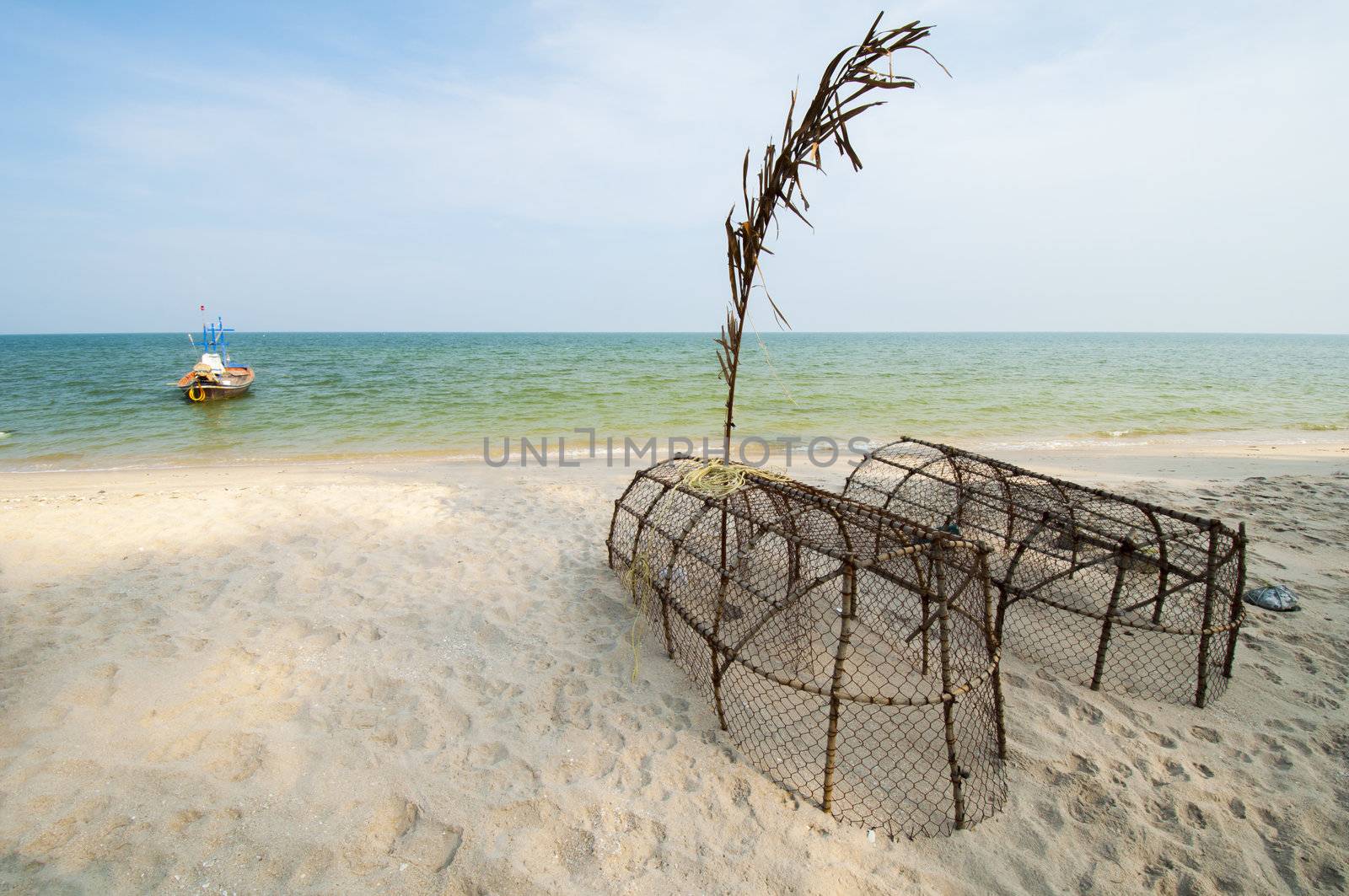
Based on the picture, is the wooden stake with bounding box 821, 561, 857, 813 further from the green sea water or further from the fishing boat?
the fishing boat

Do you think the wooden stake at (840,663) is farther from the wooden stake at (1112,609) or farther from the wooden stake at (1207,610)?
the wooden stake at (1207,610)

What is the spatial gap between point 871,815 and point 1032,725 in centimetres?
122

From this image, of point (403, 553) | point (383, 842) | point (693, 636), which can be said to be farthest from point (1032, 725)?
point (403, 553)

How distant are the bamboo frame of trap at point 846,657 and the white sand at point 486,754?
0.17 m

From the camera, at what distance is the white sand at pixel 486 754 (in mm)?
2424

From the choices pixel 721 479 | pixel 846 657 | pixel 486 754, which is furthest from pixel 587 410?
pixel 846 657

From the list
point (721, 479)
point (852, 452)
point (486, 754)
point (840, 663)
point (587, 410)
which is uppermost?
point (721, 479)

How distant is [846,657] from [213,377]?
Result: 70.4ft

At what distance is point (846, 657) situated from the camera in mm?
2500

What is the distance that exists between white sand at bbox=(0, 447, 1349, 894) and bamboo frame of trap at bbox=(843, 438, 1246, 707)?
27 cm

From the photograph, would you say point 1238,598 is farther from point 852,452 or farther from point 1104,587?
point 852,452

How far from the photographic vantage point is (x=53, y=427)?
1341 cm

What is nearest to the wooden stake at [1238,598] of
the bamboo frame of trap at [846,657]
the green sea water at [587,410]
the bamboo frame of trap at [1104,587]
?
the bamboo frame of trap at [1104,587]

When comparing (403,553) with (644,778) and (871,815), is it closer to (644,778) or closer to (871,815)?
(644,778)
